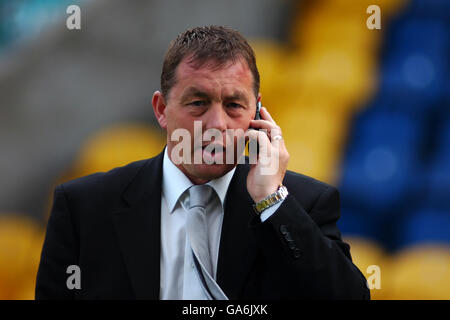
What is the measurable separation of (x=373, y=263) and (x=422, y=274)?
0.41 m

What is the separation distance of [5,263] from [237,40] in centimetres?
423

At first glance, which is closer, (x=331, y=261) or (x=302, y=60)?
(x=331, y=261)

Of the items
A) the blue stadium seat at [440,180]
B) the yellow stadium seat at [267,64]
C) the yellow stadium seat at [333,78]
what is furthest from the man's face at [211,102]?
the yellow stadium seat at [333,78]

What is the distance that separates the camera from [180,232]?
7.02ft

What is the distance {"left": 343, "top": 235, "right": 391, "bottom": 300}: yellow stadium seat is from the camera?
509 cm

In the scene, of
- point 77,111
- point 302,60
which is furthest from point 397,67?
point 77,111

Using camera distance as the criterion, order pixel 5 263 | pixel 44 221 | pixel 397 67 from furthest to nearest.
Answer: pixel 397 67 < pixel 44 221 < pixel 5 263

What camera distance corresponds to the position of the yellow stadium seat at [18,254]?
212 inches

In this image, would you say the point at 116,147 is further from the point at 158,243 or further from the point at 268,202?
the point at 268,202

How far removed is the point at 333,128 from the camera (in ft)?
22.9

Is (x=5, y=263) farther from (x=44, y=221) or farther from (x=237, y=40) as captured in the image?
(x=237, y=40)

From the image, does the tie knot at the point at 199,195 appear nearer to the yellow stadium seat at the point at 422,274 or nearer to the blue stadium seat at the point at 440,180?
the yellow stadium seat at the point at 422,274

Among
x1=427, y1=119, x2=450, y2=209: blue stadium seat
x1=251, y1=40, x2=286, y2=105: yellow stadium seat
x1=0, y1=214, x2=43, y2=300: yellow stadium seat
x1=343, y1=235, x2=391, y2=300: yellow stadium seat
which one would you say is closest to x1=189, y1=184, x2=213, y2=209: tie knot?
x1=343, y1=235, x2=391, y2=300: yellow stadium seat

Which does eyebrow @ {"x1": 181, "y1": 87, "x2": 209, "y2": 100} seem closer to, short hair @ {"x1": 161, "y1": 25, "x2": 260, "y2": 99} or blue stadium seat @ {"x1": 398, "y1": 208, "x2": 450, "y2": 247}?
short hair @ {"x1": 161, "y1": 25, "x2": 260, "y2": 99}
